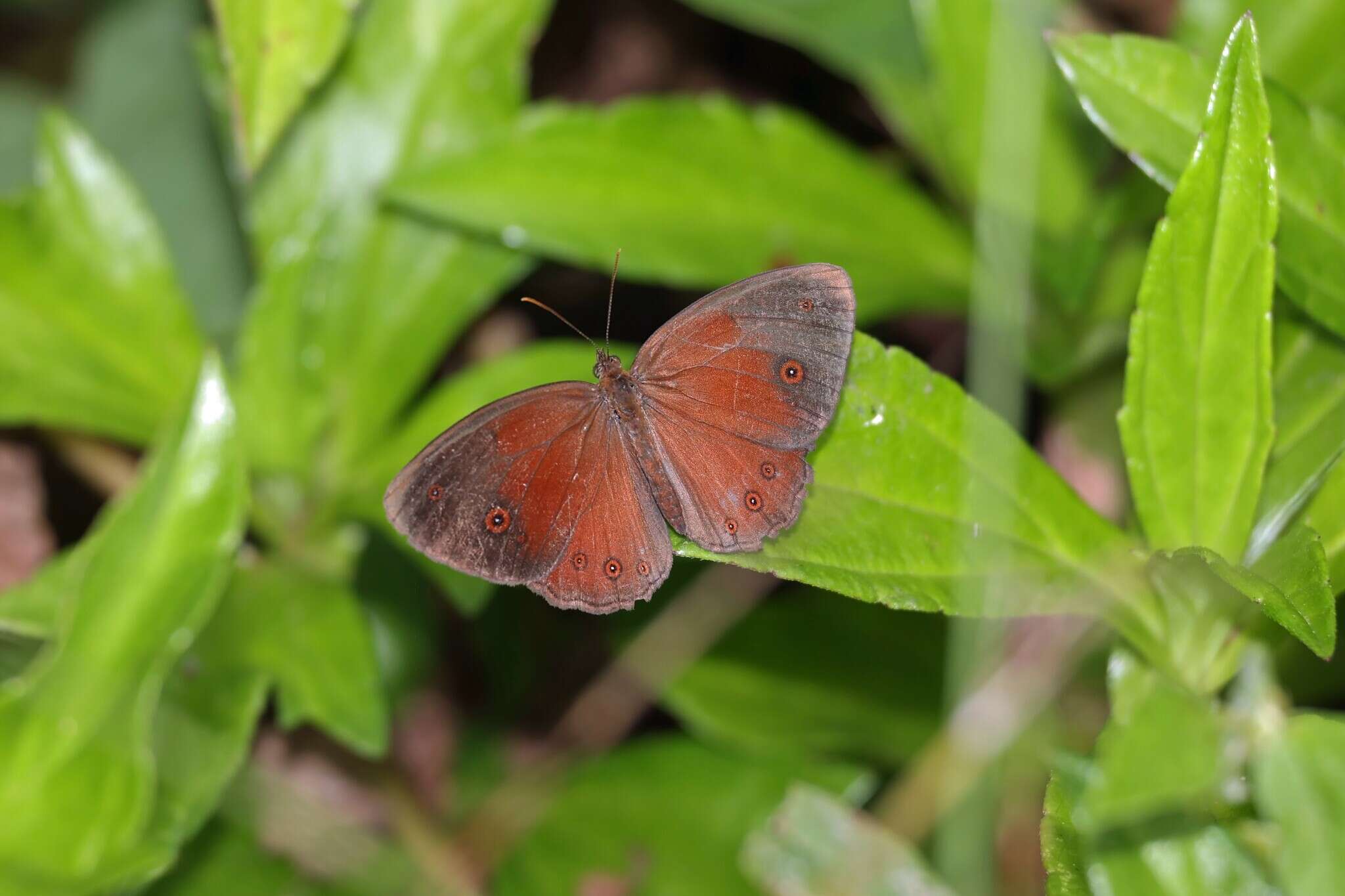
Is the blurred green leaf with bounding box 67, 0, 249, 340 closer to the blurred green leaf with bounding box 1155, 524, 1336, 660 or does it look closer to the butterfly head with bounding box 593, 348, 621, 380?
the butterfly head with bounding box 593, 348, 621, 380

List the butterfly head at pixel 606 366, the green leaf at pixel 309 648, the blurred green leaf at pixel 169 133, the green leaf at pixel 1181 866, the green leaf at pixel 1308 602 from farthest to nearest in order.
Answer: the blurred green leaf at pixel 169 133 → the green leaf at pixel 309 648 → the butterfly head at pixel 606 366 → the green leaf at pixel 1181 866 → the green leaf at pixel 1308 602

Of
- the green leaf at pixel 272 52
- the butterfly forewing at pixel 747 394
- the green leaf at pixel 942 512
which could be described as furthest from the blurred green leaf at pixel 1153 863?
the green leaf at pixel 272 52

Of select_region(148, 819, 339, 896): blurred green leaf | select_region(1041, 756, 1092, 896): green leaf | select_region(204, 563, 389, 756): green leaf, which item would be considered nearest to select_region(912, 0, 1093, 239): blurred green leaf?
select_region(1041, 756, 1092, 896): green leaf

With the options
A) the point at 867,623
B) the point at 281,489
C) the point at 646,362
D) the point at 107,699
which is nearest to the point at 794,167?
the point at 646,362

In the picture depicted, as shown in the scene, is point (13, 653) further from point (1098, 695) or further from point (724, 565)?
point (1098, 695)

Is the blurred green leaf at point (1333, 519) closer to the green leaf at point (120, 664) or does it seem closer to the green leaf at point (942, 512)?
the green leaf at point (942, 512)

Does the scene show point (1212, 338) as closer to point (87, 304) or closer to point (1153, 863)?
point (1153, 863)

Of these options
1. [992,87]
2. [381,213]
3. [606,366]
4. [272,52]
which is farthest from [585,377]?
[992,87]
